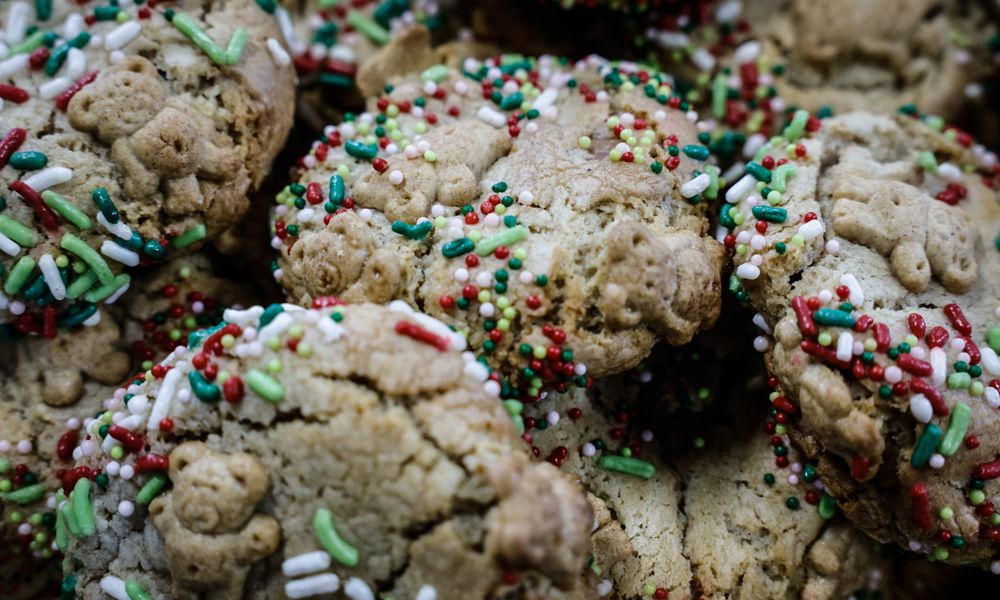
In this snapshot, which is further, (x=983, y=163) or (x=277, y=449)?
(x=983, y=163)

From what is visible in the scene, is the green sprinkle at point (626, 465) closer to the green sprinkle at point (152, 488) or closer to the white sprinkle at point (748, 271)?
the white sprinkle at point (748, 271)

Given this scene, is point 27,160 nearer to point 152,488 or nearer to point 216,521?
point 152,488

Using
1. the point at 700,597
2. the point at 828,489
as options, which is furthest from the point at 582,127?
the point at 700,597

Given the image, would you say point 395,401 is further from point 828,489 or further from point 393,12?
point 393,12

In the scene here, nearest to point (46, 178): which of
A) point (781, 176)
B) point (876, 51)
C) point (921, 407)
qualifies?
point (781, 176)

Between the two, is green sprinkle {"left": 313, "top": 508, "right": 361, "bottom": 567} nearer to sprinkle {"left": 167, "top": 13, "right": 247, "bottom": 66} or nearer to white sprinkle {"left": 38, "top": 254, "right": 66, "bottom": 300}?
white sprinkle {"left": 38, "top": 254, "right": 66, "bottom": 300}

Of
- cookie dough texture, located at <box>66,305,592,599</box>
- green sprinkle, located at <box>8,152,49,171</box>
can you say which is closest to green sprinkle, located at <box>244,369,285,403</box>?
cookie dough texture, located at <box>66,305,592,599</box>

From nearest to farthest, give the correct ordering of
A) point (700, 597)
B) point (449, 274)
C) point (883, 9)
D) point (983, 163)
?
point (449, 274) < point (700, 597) < point (983, 163) < point (883, 9)
